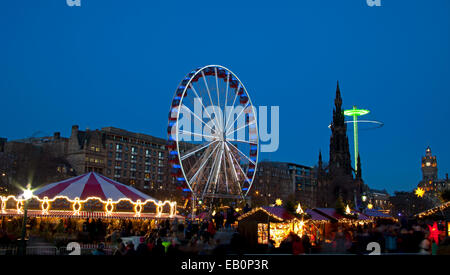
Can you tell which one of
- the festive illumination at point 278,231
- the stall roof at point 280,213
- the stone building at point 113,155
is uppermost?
the stone building at point 113,155

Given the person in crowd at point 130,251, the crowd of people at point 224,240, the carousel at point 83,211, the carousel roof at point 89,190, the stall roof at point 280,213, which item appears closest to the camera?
the person in crowd at point 130,251

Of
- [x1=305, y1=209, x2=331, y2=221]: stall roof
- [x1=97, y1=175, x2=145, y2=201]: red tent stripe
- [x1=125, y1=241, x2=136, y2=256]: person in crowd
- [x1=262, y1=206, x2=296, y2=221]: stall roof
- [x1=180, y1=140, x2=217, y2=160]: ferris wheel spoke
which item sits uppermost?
[x1=180, y1=140, x2=217, y2=160]: ferris wheel spoke

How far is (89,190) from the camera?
29.4m

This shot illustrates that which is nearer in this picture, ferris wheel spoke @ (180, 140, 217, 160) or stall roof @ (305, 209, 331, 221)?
stall roof @ (305, 209, 331, 221)

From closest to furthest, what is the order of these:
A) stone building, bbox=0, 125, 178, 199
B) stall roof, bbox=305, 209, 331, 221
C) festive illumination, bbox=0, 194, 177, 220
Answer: festive illumination, bbox=0, 194, 177, 220 → stall roof, bbox=305, 209, 331, 221 → stone building, bbox=0, 125, 178, 199

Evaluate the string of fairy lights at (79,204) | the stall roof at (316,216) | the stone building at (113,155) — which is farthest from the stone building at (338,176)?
the string of fairy lights at (79,204)

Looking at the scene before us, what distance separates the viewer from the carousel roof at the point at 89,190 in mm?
28547

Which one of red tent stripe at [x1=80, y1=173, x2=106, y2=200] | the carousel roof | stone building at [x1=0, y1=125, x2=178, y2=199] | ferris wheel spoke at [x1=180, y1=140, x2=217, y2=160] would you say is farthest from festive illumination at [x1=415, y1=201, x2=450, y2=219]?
stone building at [x1=0, y1=125, x2=178, y2=199]

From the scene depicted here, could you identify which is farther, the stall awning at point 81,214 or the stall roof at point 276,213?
the stall awning at point 81,214

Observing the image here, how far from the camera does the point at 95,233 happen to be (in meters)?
26.5

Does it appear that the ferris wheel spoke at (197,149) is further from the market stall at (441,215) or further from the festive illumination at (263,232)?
the market stall at (441,215)

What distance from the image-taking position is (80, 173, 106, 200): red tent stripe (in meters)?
28.8

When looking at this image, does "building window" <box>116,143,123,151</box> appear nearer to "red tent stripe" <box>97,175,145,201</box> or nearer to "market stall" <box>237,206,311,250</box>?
"red tent stripe" <box>97,175,145,201</box>
